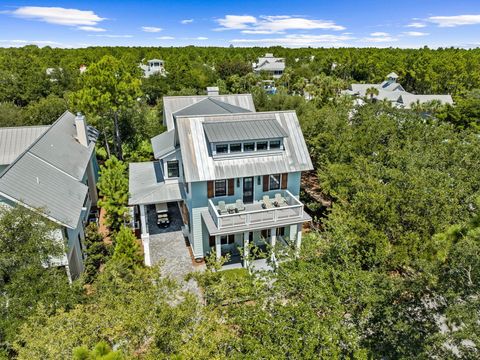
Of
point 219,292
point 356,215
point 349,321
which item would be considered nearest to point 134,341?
point 219,292

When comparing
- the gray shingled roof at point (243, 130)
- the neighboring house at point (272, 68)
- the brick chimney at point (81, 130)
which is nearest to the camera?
the gray shingled roof at point (243, 130)

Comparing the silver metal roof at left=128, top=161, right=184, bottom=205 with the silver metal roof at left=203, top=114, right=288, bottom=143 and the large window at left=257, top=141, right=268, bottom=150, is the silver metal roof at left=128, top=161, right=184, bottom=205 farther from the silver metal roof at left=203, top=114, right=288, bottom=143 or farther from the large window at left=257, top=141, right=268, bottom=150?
the large window at left=257, top=141, right=268, bottom=150

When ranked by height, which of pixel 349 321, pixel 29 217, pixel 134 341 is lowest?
pixel 349 321

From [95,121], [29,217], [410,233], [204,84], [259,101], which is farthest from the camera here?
[204,84]

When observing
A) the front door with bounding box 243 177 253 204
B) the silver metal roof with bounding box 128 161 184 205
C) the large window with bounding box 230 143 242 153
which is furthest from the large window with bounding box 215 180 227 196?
the silver metal roof with bounding box 128 161 184 205

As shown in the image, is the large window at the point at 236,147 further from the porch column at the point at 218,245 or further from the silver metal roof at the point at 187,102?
the silver metal roof at the point at 187,102

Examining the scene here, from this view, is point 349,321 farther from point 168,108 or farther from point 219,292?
point 168,108

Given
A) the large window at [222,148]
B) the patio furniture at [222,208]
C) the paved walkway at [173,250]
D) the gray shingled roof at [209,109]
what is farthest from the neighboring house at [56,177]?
the gray shingled roof at [209,109]
